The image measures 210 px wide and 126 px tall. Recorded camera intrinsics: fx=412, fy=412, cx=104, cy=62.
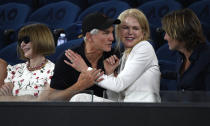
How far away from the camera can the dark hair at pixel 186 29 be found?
1210mm

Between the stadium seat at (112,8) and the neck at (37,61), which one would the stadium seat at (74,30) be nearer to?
the stadium seat at (112,8)

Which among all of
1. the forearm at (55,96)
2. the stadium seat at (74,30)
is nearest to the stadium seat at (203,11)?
the stadium seat at (74,30)

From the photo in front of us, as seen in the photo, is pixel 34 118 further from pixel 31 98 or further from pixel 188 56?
pixel 188 56

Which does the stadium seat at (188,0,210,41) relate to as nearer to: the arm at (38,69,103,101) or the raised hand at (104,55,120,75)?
the raised hand at (104,55,120,75)

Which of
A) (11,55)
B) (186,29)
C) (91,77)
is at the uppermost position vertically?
(186,29)

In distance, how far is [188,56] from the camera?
1240mm

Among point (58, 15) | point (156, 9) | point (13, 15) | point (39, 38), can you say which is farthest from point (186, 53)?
point (13, 15)

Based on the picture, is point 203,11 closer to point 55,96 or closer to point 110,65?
point 110,65

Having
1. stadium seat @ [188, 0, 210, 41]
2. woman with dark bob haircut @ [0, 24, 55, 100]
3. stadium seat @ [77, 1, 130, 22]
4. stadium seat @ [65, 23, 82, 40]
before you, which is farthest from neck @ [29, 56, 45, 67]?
stadium seat @ [188, 0, 210, 41]

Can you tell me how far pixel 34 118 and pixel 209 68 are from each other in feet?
2.02

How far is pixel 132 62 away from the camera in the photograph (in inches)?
46.3

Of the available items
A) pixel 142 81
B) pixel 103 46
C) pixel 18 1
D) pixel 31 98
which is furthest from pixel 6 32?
pixel 31 98

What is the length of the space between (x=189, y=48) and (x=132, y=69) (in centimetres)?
20

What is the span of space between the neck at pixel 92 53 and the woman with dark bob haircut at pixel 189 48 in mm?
220
